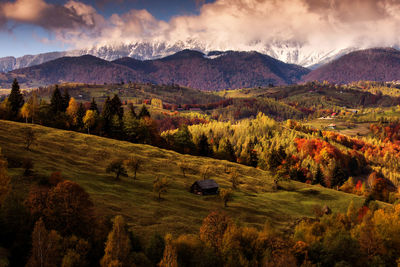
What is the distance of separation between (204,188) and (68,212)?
1891 inches

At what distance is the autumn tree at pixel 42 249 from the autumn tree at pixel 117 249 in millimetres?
6095

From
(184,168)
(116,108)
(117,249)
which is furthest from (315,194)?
(116,108)

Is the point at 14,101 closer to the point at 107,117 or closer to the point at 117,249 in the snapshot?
the point at 107,117

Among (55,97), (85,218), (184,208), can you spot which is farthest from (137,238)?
(55,97)

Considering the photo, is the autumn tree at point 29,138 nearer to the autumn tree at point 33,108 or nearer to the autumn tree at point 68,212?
the autumn tree at point 68,212

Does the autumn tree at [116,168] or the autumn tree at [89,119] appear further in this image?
the autumn tree at [89,119]

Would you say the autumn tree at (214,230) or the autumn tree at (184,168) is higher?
the autumn tree at (184,168)

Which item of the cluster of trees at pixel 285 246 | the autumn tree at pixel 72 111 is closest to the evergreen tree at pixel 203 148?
the autumn tree at pixel 72 111

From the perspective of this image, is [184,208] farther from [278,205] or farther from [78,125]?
[78,125]

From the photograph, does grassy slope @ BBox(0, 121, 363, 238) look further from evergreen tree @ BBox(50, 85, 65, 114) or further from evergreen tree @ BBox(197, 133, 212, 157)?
evergreen tree @ BBox(50, 85, 65, 114)

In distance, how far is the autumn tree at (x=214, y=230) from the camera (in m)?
50.7

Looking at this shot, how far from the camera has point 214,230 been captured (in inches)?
2076

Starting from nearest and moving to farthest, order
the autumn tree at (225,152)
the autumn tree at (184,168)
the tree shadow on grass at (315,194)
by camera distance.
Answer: the autumn tree at (184,168), the tree shadow on grass at (315,194), the autumn tree at (225,152)

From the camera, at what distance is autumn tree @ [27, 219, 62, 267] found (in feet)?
116
